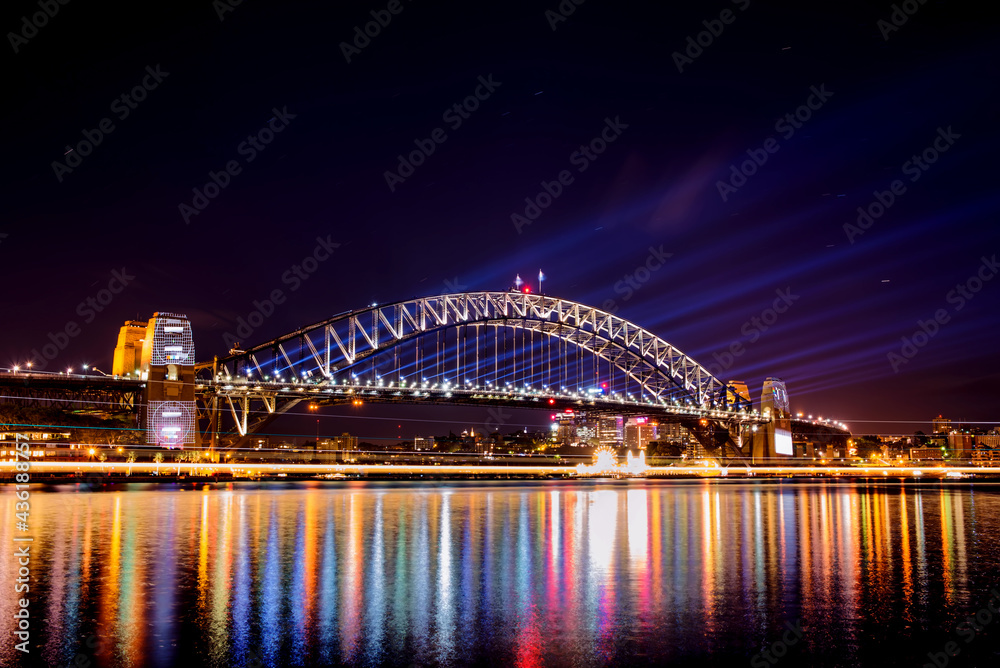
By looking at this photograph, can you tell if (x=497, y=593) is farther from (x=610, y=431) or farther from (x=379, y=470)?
(x=610, y=431)

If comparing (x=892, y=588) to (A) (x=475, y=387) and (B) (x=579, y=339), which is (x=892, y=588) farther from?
(B) (x=579, y=339)

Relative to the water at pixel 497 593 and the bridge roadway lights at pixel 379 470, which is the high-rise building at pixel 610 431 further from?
the water at pixel 497 593

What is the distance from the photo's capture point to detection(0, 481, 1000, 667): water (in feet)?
25.7

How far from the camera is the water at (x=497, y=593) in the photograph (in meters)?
7.84

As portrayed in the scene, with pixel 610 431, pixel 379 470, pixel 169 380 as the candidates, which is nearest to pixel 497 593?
pixel 379 470

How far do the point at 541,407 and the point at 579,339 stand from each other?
43.5 ft

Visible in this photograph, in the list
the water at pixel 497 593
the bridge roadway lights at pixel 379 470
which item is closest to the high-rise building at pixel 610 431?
the bridge roadway lights at pixel 379 470

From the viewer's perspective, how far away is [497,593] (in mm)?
10758

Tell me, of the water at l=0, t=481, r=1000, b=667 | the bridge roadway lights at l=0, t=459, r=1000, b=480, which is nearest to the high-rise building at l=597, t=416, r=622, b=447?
the bridge roadway lights at l=0, t=459, r=1000, b=480

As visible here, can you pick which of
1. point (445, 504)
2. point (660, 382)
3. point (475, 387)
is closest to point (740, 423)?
point (660, 382)

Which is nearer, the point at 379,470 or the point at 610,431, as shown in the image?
the point at 379,470

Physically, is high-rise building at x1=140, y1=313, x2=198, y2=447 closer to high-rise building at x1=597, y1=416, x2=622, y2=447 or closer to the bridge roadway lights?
the bridge roadway lights

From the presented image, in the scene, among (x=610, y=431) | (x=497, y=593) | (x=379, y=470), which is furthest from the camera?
(x=610, y=431)

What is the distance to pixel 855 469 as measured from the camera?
264 ft
